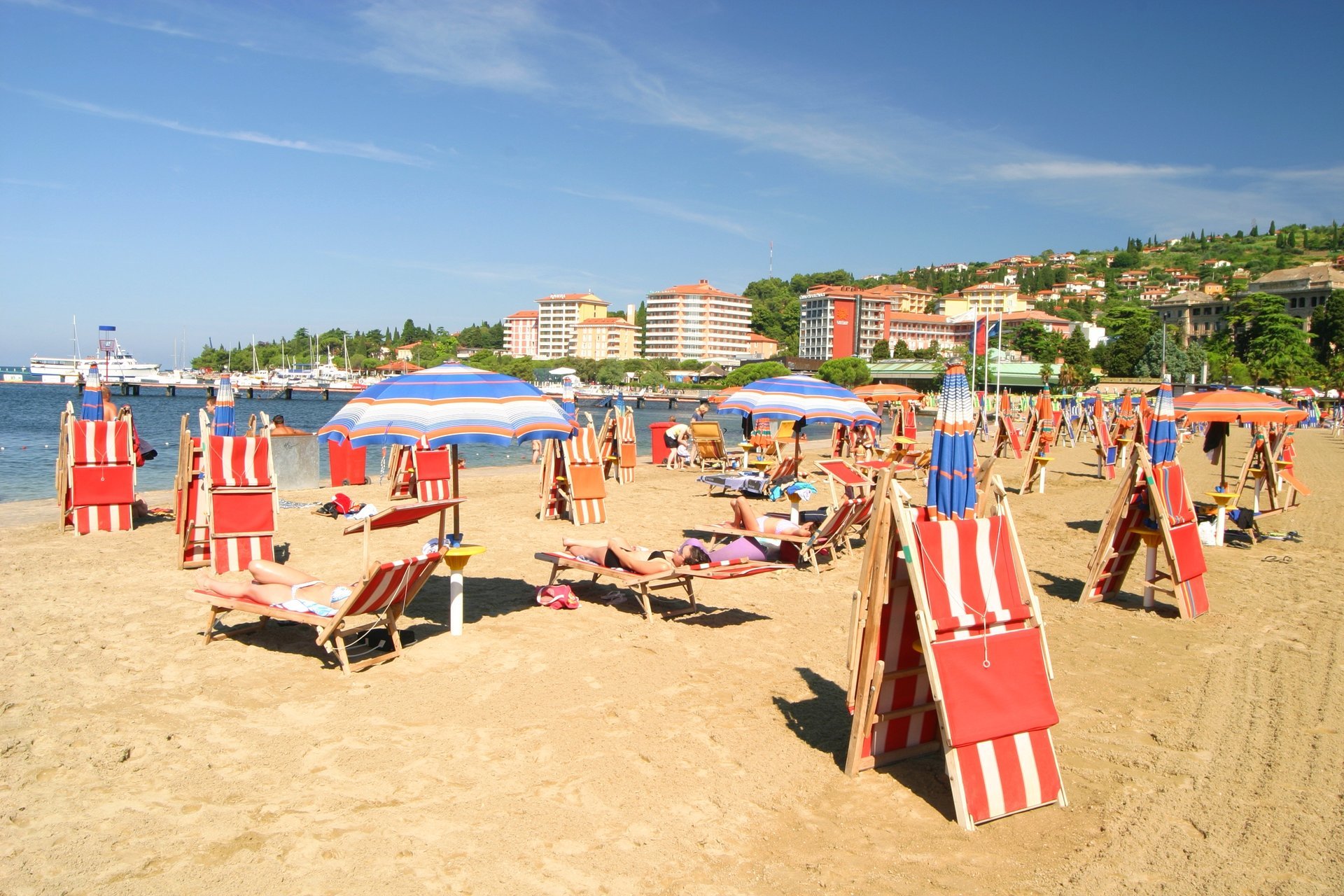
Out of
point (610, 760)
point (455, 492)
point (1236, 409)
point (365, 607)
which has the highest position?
point (1236, 409)

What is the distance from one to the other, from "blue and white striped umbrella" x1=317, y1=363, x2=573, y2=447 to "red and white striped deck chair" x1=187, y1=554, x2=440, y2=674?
0.78 m

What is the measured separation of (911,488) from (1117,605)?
886 cm

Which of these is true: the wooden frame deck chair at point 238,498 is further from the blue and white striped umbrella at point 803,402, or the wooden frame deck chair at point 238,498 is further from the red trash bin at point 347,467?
the red trash bin at point 347,467

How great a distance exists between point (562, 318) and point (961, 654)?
158832mm

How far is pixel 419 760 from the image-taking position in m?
4.24

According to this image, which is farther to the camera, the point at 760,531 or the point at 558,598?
the point at 760,531

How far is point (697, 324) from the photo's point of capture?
480 ft

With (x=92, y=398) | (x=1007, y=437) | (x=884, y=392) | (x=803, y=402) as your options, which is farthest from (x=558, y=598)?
(x=1007, y=437)

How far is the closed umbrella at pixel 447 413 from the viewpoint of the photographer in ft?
18.4

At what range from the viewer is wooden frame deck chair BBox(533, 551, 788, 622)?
6691 mm

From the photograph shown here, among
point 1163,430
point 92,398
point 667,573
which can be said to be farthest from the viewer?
point 92,398

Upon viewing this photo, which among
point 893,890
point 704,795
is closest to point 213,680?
point 704,795

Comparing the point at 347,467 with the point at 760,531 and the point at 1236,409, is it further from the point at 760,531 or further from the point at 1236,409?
the point at 1236,409

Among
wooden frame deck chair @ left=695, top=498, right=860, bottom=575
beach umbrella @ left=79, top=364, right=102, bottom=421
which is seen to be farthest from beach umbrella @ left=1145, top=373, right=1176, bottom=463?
beach umbrella @ left=79, top=364, right=102, bottom=421
